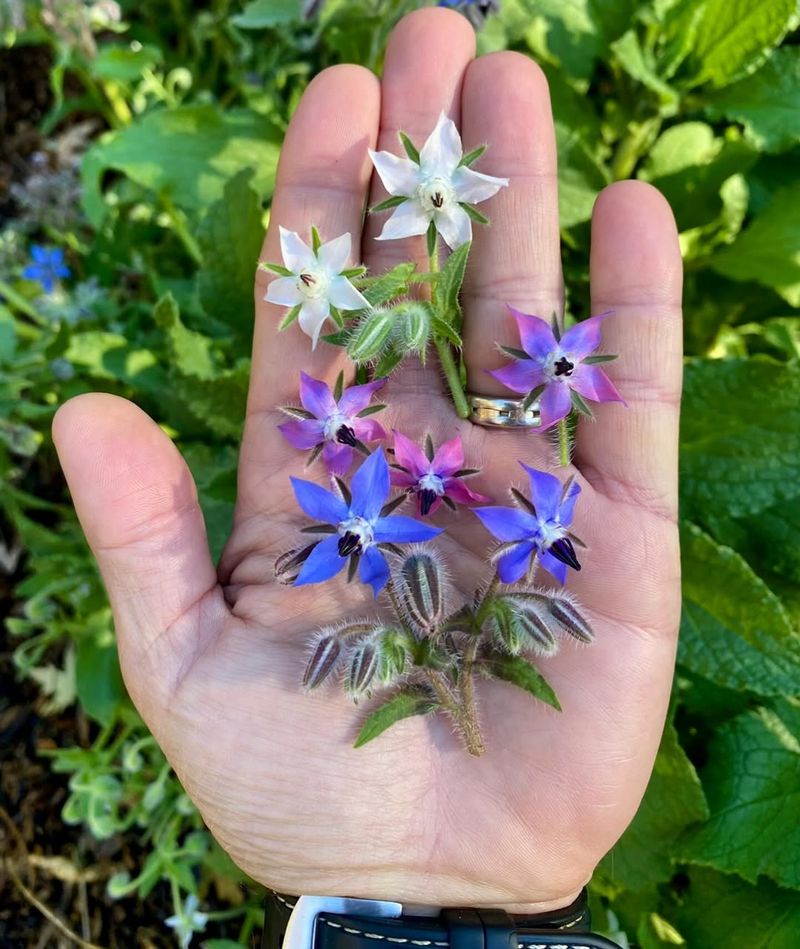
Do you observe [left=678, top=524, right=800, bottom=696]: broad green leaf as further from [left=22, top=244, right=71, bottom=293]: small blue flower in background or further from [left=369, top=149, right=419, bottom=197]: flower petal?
[left=22, top=244, right=71, bottom=293]: small blue flower in background

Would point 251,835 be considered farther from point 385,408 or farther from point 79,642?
point 79,642

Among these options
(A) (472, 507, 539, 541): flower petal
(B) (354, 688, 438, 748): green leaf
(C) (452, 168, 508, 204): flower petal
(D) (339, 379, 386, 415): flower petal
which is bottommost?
(B) (354, 688, 438, 748): green leaf

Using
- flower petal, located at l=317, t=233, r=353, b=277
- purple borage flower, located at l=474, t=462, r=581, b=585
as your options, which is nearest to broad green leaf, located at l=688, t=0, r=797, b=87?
flower petal, located at l=317, t=233, r=353, b=277

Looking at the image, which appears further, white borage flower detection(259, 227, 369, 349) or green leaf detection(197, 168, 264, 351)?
green leaf detection(197, 168, 264, 351)

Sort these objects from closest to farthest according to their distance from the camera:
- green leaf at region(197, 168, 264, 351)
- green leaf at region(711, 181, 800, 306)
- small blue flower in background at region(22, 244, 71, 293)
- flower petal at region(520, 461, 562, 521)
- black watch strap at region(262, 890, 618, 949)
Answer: black watch strap at region(262, 890, 618, 949) → flower petal at region(520, 461, 562, 521) → green leaf at region(197, 168, 264, 351) → green leaf at region(711, 181, 800, 306) → small blue flower in background at region(22, 244, 71, 293)

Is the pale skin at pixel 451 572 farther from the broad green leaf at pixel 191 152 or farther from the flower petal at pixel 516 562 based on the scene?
the broad green leaf at pixel 191 152

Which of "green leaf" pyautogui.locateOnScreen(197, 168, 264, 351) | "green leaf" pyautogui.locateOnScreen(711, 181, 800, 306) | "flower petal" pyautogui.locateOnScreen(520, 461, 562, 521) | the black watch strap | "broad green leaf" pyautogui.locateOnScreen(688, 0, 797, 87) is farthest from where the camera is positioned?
"green leaf" pyautogui.locateOnScreen(711, 181, 800, 306)

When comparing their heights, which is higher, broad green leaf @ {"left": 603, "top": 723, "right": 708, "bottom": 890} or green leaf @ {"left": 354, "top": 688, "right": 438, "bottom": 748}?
green leaf @ {"left": 354, "top": 688, "right": 438, "bottom": 748}

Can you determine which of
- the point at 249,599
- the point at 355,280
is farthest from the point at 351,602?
the point at 355,280
